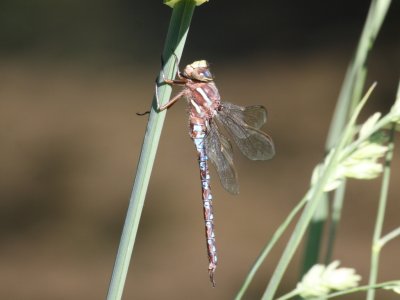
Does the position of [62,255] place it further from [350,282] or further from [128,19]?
[350,282]

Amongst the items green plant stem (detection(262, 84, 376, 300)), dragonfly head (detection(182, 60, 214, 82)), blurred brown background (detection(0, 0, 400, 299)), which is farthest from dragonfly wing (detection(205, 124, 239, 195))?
blurred brown background (detection(0, 0, 400, 299))

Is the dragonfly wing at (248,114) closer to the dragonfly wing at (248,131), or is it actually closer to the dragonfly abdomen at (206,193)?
the dragonfly wing at (248,131)

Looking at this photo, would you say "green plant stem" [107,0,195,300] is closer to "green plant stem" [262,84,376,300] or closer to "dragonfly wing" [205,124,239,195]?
A: "green plant stem" [262,84,376,300]

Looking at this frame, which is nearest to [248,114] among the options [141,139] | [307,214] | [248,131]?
[248,131]

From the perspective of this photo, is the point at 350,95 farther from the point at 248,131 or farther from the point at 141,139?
the point at 141,139

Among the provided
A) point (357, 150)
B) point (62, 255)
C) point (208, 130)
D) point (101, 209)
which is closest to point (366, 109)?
point (101, 209)

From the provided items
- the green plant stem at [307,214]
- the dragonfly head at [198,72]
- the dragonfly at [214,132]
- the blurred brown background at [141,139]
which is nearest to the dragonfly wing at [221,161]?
the dragonfly at [214,132]

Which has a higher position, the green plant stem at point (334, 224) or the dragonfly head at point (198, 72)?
the dragonfly head at point (198, 72)
